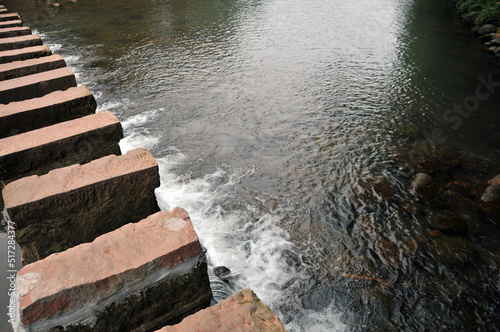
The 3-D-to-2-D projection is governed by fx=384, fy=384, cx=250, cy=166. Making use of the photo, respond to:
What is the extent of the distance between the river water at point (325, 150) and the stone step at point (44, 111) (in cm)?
169

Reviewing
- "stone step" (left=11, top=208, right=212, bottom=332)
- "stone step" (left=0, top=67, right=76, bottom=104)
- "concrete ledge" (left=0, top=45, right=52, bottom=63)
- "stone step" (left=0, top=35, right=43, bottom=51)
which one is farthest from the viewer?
"stone step" (left=0, top=35, right=43, bottom=51)

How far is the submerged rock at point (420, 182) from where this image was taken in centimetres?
573

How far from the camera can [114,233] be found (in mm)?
3072

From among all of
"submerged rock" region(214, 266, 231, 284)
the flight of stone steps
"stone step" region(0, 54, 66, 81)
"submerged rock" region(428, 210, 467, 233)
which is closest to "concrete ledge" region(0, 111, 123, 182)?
the flight of stone steps

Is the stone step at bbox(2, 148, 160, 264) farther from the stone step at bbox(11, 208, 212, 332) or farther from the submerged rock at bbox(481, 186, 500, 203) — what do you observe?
the submerged rock at bbox(481, 186, 500, 203)

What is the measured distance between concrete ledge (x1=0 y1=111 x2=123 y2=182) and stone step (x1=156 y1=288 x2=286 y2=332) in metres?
2.55

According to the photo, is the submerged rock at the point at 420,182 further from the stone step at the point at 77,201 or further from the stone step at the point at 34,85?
the stone step at the point at 34,85

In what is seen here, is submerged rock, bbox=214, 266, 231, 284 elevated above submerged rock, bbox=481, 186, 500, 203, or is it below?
below

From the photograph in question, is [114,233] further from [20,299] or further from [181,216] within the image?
[20,299]

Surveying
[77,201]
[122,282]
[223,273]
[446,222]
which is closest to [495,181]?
[446,222]

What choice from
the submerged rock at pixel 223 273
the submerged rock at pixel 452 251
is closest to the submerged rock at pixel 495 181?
the submerged rock at pixel 452 251

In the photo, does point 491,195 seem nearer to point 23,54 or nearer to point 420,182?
point 420,182

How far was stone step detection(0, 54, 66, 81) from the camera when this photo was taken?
6078mm

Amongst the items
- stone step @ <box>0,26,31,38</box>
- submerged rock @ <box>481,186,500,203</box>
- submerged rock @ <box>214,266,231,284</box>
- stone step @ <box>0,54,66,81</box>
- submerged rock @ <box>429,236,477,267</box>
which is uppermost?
stone step @ <box>0,54,66,81</box>
